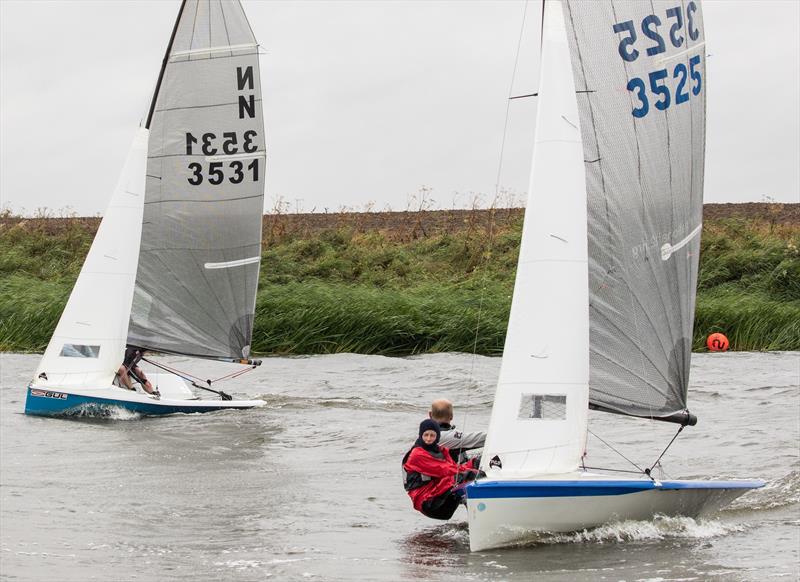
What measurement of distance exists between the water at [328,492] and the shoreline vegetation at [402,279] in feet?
8.12

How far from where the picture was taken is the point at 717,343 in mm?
19625

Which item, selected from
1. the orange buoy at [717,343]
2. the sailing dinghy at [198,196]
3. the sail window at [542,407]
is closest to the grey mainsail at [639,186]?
→ the sail window at [542,407]

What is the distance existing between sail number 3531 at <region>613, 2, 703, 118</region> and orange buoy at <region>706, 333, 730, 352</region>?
10.9 metres

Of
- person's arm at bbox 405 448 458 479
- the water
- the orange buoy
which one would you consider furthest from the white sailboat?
the orange buoy

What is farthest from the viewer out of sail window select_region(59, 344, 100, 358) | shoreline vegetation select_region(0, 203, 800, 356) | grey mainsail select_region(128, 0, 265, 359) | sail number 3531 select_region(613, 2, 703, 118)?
shoreline vegetation select_region(0, 203, 800, 356)

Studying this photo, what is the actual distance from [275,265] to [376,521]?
684 inches

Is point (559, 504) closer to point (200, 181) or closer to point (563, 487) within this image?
point (563, 487)

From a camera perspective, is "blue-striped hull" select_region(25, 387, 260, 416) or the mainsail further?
"blue-striped hull" select_region(25, 387, 260, 416)

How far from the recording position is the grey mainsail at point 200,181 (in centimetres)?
1611

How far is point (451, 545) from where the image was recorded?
865 cm

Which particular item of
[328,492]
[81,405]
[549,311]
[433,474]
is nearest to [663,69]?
[549,311]

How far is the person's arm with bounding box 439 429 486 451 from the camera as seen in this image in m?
8.83

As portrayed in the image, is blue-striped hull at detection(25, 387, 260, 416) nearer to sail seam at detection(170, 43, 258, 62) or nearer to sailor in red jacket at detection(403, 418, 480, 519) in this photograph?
sail seam at detection(170, 43, 258, 62)

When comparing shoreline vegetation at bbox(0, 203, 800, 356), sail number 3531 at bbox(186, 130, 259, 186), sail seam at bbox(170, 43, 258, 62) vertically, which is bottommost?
shoreline vegetation at bbox(0, 203, 800, 356)
